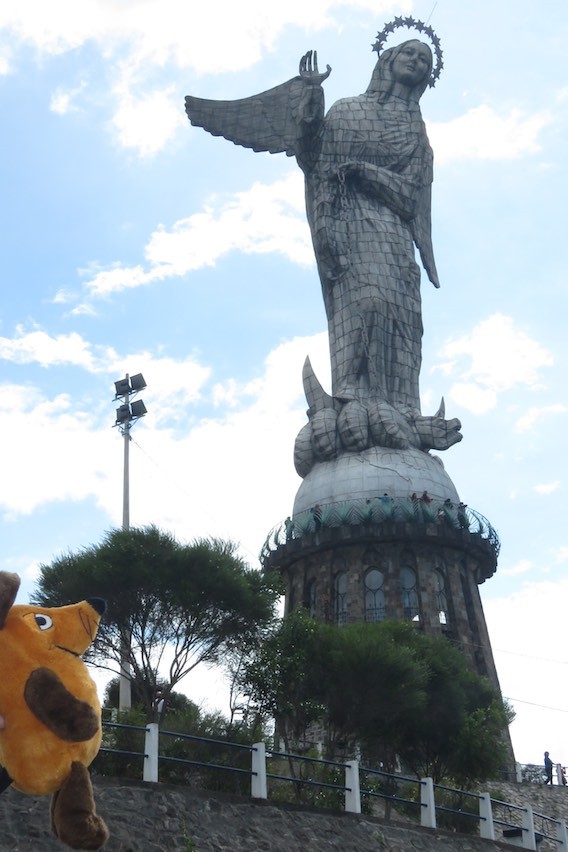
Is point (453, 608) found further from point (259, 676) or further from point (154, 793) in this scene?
point (154, 793)

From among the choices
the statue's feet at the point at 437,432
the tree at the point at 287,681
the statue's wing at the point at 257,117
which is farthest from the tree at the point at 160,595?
the statue's wing at the point at 257,117

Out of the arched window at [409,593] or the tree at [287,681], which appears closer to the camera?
the tree at [287,681]

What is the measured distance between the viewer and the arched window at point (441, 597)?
49.7 meters

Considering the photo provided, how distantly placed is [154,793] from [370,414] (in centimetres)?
3465

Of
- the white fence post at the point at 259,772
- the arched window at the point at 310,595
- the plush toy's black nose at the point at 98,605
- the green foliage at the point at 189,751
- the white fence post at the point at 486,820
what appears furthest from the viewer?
the arched window at the point at 310,595

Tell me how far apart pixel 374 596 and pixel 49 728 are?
39.8m

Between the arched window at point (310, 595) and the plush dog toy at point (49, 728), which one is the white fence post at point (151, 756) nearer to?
the plush dog toy at point (49, 728)

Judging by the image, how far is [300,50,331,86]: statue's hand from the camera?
182 feet

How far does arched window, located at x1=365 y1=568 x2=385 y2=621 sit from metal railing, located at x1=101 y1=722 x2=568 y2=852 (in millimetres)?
14014

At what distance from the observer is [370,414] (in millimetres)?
52312

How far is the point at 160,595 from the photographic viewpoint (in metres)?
29.2

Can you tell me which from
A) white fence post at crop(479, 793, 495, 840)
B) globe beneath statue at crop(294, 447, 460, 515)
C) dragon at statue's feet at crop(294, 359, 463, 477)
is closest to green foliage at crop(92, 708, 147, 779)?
white fence post at crop(479, 793, 495, 840)

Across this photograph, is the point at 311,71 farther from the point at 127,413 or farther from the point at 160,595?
the point at 160,595

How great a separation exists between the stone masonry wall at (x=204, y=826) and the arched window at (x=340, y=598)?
83.0ft
